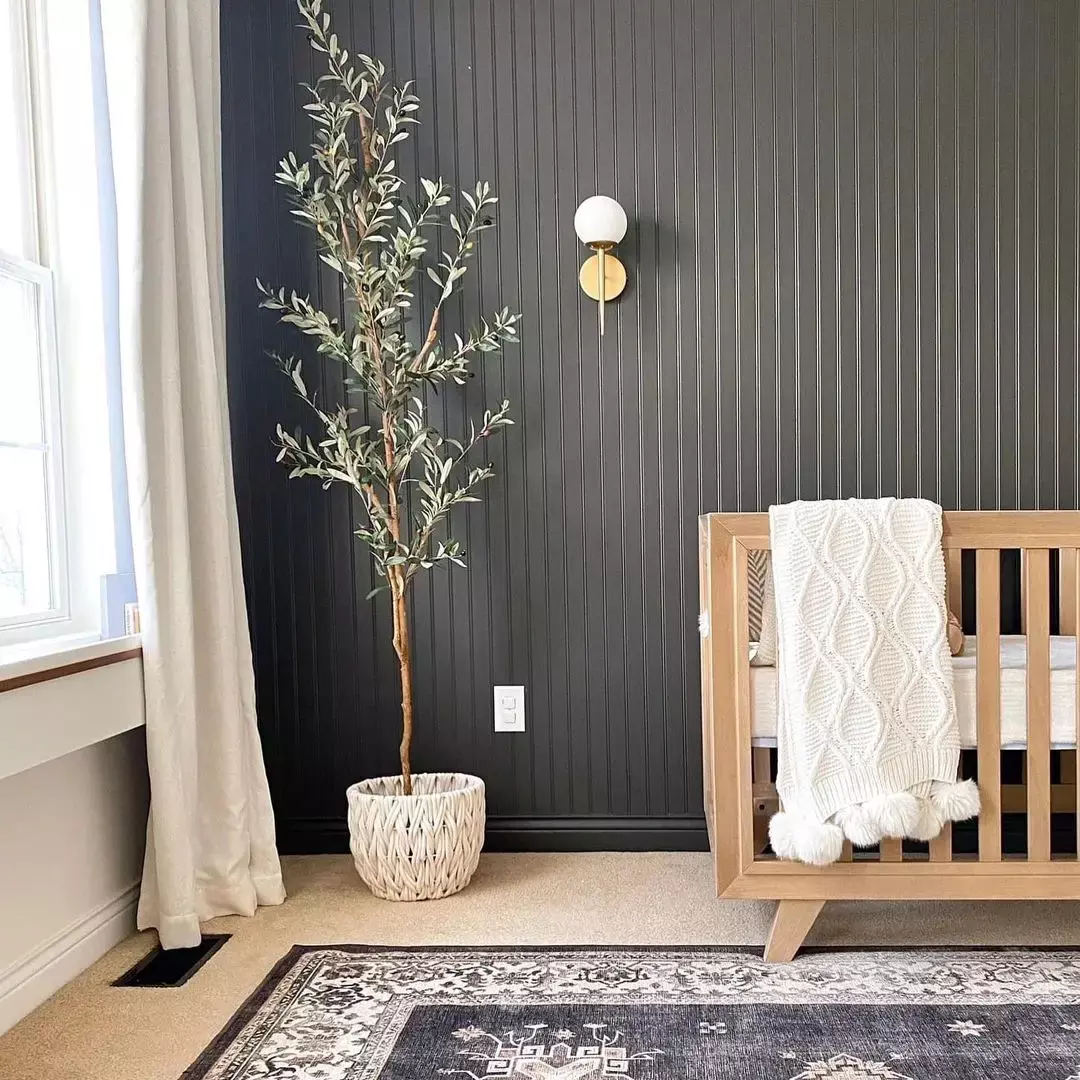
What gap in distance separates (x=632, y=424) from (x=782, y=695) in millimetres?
923

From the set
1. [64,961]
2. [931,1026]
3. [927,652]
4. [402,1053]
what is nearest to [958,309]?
[927,652]

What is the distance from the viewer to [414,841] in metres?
2.32

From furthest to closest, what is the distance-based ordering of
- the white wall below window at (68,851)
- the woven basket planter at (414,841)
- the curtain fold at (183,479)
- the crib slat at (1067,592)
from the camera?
the crib slat at (1067,592)
the woven basket planter at (414,841)
the curtain fold at (183,479)
the white wall below window at (68,851)

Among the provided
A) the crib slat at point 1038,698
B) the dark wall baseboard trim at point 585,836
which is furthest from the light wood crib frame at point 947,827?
the dark wall baseboard trim at point 585,836

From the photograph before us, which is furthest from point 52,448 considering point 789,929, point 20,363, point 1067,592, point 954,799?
point 1067,592

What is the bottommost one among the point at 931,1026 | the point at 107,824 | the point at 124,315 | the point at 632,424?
the point at 931,1026

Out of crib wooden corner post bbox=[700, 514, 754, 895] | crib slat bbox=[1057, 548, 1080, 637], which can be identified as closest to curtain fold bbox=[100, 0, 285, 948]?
crib wooden corner post bbox=[700, 514, 754, 895]

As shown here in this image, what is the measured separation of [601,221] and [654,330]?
29 centimetres

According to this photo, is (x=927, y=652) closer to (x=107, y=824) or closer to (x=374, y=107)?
(x=107, y=824)

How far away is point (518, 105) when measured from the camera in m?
2.66

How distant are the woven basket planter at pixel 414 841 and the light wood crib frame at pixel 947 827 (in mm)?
588

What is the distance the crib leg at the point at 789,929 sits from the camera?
2.00m

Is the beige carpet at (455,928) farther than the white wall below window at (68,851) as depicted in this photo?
No

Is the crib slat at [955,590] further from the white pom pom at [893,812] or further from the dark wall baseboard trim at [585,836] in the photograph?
the dark wall baseboard trim at [585,836]
